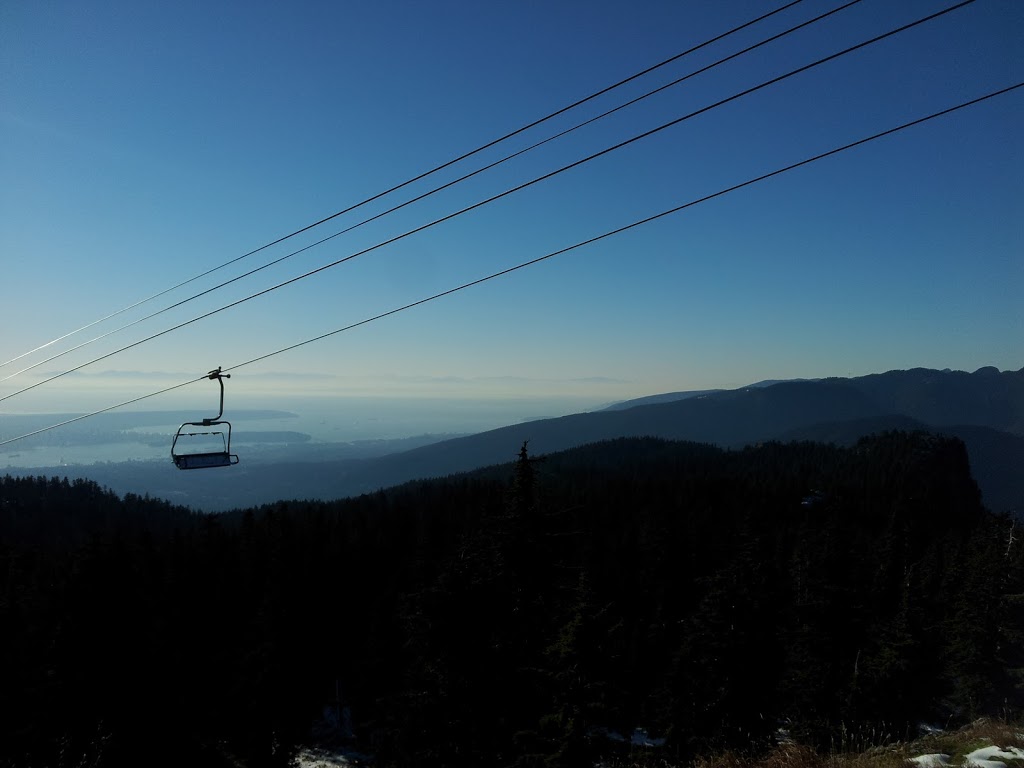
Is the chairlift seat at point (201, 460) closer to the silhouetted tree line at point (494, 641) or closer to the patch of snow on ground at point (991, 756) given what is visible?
the silhouetted tree line at point (494, 641)

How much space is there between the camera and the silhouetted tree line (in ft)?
59.9

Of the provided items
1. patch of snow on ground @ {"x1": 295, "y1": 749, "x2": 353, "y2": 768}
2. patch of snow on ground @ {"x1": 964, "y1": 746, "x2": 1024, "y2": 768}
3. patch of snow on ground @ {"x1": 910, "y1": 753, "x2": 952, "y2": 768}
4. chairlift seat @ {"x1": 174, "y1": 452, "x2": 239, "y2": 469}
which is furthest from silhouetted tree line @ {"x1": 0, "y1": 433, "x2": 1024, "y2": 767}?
chairlift seat @ {"x1": 174, "y1": 452, "x2": 239, "y2": 469}

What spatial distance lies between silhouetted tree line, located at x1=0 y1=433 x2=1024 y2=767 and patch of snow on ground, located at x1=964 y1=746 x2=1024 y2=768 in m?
3.92

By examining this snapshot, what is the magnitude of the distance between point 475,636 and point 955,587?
153 ft

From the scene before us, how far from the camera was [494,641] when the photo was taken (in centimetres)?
1941

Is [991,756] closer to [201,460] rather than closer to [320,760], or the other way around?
[201,460]

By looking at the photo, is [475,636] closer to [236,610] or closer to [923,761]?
[923,761]

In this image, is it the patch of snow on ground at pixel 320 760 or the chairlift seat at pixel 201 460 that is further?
the patch of snow on ground at pixel 320 760

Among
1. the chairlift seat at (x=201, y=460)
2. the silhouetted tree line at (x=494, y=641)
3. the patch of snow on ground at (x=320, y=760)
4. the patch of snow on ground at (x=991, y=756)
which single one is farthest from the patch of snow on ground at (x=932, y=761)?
the patch of snow on ground at (x=320, y=760)

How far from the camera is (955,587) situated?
150 ft

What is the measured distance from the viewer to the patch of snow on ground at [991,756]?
24.2ft

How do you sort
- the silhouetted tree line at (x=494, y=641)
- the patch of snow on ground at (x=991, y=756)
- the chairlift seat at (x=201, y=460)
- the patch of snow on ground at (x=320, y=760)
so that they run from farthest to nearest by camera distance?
the patch of snow on ground at (x=320, y=760) < the silhouetted tree line at (x=494, y=641) < the chairlift seat at (x=201, y=460) < the patch of snow on ground at (x=991, y=756)

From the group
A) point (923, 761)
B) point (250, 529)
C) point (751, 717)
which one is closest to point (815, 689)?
point (751, 717)

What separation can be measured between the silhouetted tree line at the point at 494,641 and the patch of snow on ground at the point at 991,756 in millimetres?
3915
